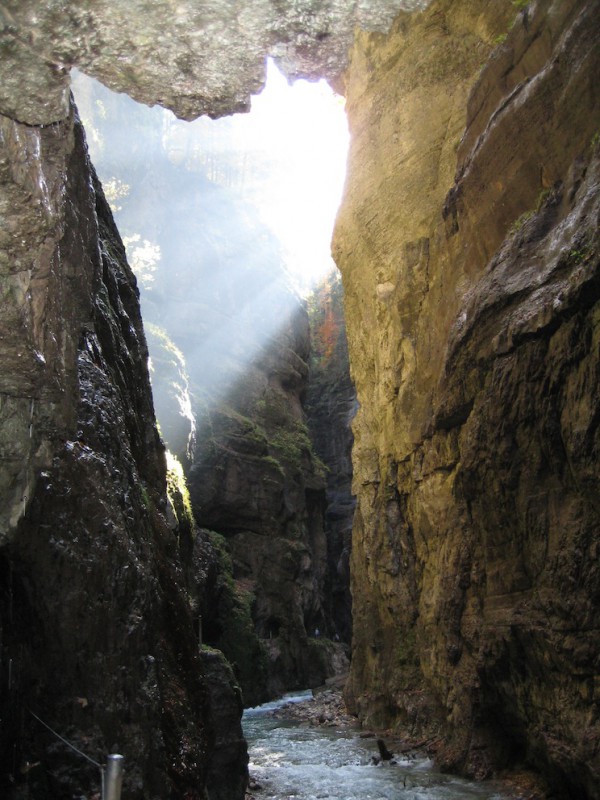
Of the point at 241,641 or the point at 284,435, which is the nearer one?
the point at 241,641

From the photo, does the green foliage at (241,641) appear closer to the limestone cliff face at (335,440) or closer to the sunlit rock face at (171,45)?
the limestone cliff face at (335,440)

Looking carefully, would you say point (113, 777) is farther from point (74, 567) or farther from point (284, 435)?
point (284, 435)

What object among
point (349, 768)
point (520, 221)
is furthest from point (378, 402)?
point (349, 768)

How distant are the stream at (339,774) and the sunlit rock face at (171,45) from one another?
31.2ft

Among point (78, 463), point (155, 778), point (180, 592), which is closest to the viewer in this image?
point (155, 778)

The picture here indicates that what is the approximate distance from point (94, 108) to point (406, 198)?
36780mm

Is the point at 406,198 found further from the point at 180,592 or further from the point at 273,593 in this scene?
the point at 273,593

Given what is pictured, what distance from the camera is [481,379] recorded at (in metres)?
10.4

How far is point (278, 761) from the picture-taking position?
12.9m

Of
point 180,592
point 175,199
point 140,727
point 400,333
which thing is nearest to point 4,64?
point 140,727

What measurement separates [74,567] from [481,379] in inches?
280

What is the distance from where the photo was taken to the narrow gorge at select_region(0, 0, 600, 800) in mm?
2875

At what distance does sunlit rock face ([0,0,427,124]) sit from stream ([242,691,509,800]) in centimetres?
Result: 952

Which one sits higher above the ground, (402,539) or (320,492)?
(320,492)
